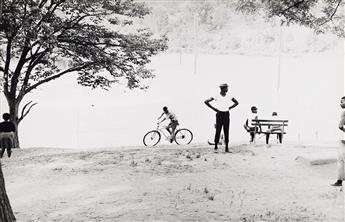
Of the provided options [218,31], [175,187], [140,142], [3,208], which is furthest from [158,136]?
[218,31]

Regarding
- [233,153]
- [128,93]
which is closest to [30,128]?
[128,93]

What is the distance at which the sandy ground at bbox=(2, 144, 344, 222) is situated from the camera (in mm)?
6906

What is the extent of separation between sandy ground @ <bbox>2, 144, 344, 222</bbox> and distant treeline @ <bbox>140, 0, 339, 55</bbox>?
196 feet

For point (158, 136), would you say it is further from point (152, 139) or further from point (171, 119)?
point (171, 119)

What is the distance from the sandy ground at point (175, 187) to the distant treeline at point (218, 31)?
5983cm

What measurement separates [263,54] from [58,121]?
3764 cm

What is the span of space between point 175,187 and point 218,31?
7258cm

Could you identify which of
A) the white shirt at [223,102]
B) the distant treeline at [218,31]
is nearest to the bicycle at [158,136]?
the white shirt at [223,102]

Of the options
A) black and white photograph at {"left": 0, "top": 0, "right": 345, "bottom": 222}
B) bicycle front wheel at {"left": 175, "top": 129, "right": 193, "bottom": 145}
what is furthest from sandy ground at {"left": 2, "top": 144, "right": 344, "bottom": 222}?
bicycle front wheel at {"left": 175, "top": 129, "right": 193, "bottom": 145}

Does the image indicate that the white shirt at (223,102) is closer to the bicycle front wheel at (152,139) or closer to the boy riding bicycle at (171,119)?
the boy riding bicycle at (171,119)

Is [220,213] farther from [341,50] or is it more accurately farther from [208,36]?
[208,36]

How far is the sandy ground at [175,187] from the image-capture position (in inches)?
272

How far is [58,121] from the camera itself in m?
48.1

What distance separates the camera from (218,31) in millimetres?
79062
